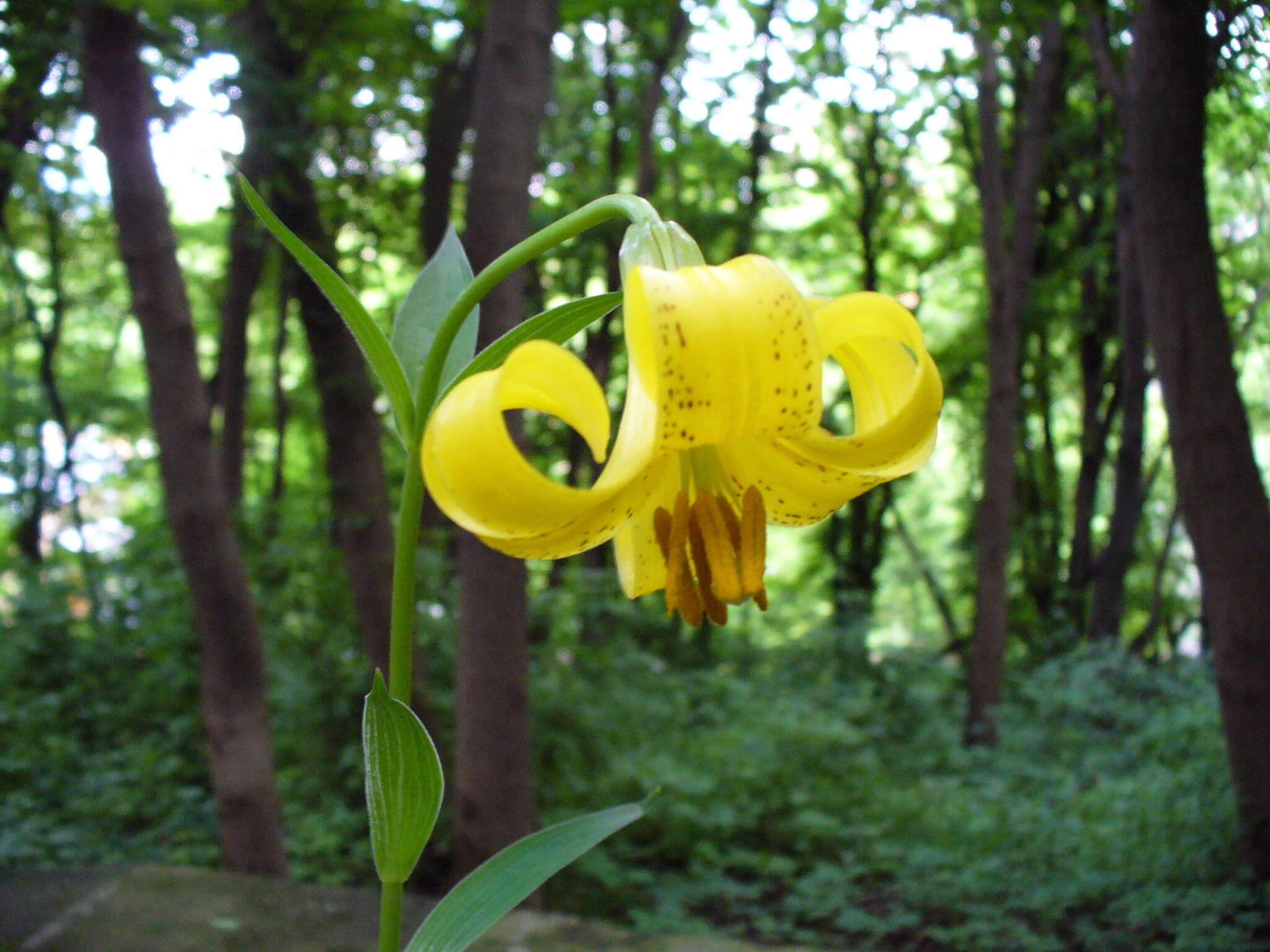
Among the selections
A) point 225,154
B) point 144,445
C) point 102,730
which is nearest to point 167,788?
point 102,730

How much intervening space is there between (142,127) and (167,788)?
7.38 ft

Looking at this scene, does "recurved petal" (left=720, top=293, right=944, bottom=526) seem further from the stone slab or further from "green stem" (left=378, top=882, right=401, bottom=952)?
the stone slab

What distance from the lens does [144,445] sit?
9.88m

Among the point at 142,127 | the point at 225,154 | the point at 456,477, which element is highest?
the point at 225,154

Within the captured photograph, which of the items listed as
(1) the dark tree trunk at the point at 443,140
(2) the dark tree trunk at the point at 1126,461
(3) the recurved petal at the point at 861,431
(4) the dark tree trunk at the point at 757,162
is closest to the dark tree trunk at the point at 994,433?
(2) the dark tree trunk at the point at 1126,461

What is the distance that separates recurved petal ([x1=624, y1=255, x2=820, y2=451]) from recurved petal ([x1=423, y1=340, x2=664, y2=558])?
4 cm

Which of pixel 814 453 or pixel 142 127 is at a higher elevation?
pixel 142 127

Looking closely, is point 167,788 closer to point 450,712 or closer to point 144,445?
point 450,712

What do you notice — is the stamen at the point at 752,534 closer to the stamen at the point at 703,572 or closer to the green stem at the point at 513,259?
the stamen at the point at 703,572

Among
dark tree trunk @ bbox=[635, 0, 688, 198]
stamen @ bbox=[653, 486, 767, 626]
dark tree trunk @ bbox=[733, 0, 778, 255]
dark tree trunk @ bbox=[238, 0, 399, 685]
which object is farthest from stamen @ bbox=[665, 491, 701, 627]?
dark tree trunk @ bbox=[733, 0, 778, 255]

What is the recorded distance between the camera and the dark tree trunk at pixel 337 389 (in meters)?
3.24

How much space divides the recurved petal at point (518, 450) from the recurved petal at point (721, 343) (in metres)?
0.04

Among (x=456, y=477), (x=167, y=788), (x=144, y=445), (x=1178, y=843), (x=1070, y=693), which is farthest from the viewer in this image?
(x=144, y=445)

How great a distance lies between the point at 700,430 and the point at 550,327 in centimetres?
26
